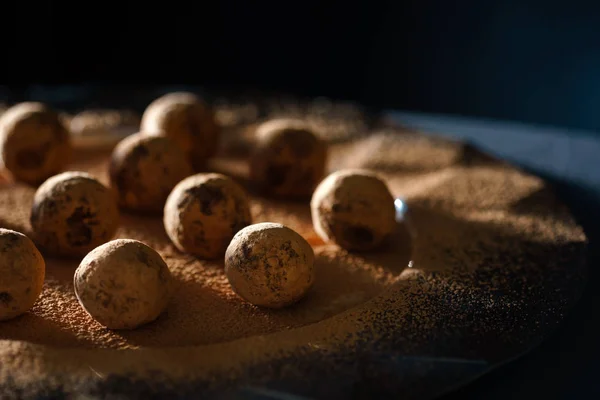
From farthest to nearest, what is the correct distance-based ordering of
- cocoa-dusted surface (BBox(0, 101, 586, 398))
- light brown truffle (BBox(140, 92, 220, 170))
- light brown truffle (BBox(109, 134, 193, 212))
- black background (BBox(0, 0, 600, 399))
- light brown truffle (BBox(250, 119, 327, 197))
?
black background (BBox(0, 0, 600, 399)), light brown truffle (BBox(140, 92, 220, 170)), light brown truffle (BBox(250, 119, 327, 197)), light brown truffle (BBox(109, 134, 193, 212)), cocoa-dusted surface (BBox(0, 101, 586, 398))

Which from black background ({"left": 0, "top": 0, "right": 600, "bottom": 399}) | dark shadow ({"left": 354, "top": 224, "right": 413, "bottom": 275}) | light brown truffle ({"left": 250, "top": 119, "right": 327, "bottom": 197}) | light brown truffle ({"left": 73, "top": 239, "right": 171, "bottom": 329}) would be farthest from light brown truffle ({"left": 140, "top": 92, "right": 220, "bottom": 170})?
black background ({"left": 0, "top": 0, "right": 600, "bottom": 399})

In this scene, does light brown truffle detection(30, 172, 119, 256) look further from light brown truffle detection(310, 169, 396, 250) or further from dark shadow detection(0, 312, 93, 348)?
light brown truffle detection(310, 169, 396, 250)

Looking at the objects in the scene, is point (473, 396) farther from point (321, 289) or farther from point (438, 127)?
point (438, 127)

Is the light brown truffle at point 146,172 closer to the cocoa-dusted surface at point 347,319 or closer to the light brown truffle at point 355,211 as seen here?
the cocoa-dusted surface at point 347,319

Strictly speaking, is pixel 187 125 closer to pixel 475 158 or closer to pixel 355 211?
pixel 355 211

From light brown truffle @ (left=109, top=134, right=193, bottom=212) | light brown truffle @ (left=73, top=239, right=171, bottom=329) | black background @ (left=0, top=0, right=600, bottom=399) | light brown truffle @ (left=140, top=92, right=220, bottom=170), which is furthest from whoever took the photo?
black background @ (left=0, top=0, right=600, bottom=399)

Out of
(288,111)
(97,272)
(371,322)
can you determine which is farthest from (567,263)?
(288,111)
